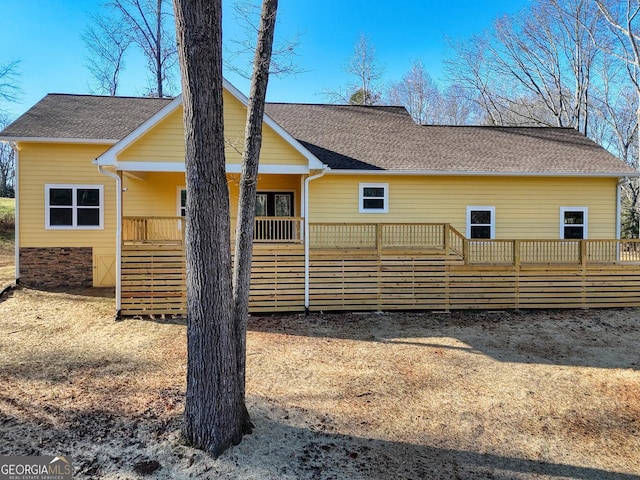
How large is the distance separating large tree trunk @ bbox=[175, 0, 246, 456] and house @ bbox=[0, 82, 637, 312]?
549 cm

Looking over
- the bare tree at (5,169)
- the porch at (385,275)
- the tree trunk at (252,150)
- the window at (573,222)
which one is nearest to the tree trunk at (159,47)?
the porch at (385,275)

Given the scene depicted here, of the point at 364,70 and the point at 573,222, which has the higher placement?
the point at 364,70

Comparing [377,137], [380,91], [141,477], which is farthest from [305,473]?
[380,91]

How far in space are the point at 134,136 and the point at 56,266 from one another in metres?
5.57

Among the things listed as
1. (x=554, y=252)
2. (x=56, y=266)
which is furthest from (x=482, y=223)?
(x=56, y=266)

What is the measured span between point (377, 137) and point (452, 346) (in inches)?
321

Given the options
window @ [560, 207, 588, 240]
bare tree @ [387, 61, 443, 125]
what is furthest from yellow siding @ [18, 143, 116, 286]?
bare tree @ [387, 61, 443, 125]

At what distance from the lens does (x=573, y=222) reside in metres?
11.9

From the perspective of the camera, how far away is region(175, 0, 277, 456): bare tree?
3553mm

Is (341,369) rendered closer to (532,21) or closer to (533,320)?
(533,320)

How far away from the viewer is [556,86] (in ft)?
72.2

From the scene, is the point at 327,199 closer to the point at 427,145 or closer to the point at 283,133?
the point at 283,133

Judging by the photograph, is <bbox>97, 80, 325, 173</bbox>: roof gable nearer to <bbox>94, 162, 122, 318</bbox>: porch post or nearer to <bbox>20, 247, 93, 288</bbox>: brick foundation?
<bbox>94, 162, 122, 318</bbox>: porch post

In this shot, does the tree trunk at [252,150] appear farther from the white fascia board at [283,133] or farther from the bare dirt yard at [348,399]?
the white fascia board at [283,133]
